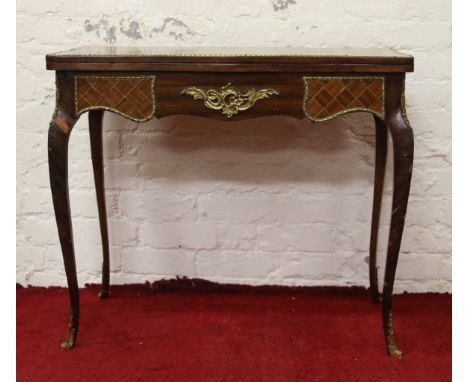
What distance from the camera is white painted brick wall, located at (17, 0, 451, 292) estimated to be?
1751 mm

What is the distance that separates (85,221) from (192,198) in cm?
36

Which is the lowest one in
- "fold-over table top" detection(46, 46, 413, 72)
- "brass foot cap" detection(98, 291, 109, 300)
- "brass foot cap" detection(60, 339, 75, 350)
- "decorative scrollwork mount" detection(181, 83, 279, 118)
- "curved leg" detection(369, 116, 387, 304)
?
"brass foot cap" detection(60, 339, 75, 350)

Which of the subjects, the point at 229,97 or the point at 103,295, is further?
the point at 103,295

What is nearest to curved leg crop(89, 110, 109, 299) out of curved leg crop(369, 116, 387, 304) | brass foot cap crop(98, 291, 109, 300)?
brass foot cap crop(98, 291, 109, 300)

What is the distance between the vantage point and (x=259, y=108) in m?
1.40

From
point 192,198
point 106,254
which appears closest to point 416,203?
point 192,198

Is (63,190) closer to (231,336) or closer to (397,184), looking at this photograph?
(231,336)

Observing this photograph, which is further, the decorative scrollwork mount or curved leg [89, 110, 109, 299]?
curved leg [89, 110, 109, 299]

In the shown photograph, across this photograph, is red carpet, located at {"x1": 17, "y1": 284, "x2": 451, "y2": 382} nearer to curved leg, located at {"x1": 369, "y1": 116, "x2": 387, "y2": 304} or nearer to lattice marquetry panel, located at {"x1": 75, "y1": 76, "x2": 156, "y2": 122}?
curved leg, located at {"x1": 369, "y1": 116, "x2": 387, "y2": 304}

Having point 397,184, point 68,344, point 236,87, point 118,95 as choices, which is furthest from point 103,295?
point 397,184

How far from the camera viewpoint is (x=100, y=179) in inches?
70.7

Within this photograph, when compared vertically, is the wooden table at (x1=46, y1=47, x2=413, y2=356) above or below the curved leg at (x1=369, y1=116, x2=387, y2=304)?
above

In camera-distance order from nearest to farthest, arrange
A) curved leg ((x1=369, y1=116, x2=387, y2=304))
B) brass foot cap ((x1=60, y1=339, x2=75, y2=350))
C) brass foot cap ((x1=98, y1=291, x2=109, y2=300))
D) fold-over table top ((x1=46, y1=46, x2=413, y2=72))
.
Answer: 1. fold-over table top ((x1=46, y1=46, x2=413, y2=72))
2. brass foot cap ((x1=60, y1=339, x2=75, y2=350))
3. curved leg ((x1=369, y1=116, x2=387, y2=304))
4. brass foot cap ((x1=98, y1=291, x2=109, y2=300))

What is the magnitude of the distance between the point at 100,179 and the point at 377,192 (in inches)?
33.3
